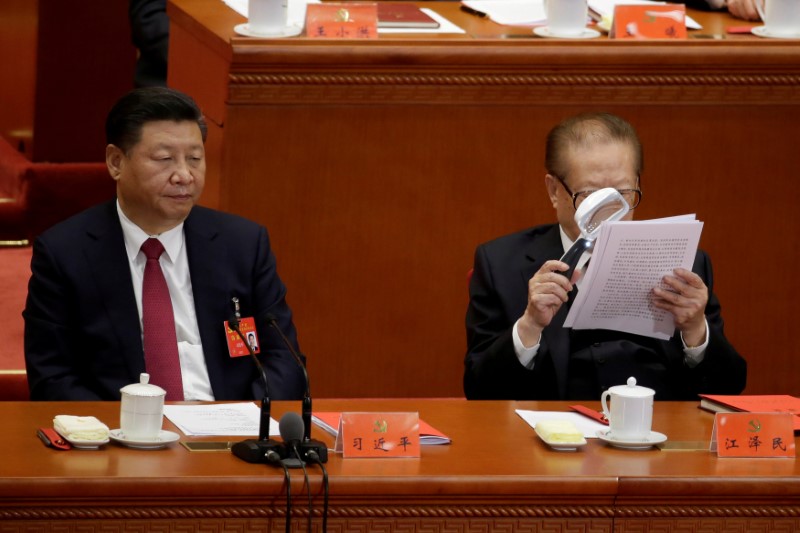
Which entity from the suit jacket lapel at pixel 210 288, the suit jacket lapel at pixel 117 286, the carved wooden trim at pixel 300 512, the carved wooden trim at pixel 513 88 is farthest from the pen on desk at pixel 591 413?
the carved wooden trim at pixel 513 88

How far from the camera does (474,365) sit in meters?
3.04

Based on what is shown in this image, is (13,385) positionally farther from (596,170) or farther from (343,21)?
(596,170)

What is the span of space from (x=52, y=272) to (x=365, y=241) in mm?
1061

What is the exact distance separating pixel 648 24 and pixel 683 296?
1.28 meters

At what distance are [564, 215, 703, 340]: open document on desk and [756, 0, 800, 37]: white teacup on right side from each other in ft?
4.72

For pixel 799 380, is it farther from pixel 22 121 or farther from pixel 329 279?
pixel 22 121

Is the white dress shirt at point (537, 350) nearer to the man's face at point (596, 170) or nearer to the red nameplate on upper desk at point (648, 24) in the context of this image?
the man's face at point (596, 170)

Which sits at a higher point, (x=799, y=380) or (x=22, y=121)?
(x=22, y=121)

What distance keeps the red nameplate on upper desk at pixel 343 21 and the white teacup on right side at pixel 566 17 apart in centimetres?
49

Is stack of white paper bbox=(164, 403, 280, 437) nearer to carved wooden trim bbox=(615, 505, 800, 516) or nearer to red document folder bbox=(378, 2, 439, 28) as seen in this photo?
carved wooden trim bbox=(615, 505, 800, 516)

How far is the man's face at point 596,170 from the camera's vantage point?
301 centimetres

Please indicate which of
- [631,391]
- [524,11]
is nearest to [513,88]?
[524,11]

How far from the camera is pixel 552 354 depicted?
119 inches

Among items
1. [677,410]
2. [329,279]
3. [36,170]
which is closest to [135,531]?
[677,410]
